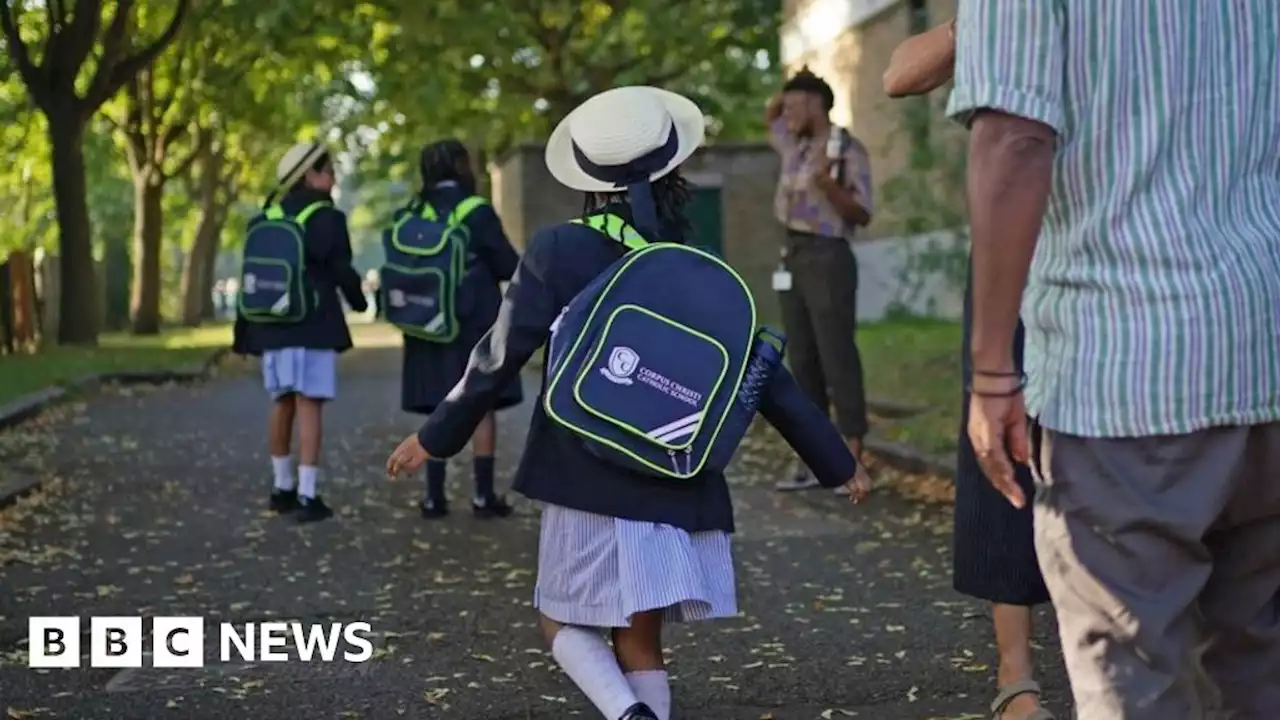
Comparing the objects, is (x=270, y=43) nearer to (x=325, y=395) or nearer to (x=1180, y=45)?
(x=325, y=395)

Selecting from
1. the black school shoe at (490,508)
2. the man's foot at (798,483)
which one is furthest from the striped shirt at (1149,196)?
the man's foot at (798,483)

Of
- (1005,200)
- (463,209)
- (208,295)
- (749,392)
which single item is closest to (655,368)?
(749,392)

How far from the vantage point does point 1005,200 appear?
108 inches

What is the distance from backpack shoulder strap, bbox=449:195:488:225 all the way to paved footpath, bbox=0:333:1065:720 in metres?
1.42

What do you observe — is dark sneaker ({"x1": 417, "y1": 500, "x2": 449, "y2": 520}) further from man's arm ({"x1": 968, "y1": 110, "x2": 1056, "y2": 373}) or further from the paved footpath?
man's arm ({"x1": 968, "y1": 110, "x2": 1056, "y2": 373})

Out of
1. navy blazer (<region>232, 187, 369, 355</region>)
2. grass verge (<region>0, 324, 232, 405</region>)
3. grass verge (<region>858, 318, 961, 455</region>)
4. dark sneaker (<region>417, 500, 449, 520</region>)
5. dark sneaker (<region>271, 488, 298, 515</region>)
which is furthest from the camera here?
grass verge (<region>0, 324, 232, 405</region>)

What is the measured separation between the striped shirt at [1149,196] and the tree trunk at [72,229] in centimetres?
2336

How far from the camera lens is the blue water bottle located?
14.0 feet

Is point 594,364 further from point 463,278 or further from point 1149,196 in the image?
point 463,278

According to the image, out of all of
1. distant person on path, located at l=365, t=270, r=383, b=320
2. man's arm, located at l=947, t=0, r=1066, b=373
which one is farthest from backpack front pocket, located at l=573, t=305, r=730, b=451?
distant person on path, located at l=365, t=270, r=383, b=320

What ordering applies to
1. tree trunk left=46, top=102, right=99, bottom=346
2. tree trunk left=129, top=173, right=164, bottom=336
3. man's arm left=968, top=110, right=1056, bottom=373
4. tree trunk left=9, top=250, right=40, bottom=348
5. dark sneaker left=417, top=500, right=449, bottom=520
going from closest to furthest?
man's arm left=968, top=110, right=1056, bottom=373 < dark sneaker left=417, top=500, right=449, bottom=520 < tree trunk left=46, top=102, right=99, bottom=346 < tree trunk left=9, top=250, right=40, bottom=348 < tree trunk left=129, top=173, right=164, bottom=336

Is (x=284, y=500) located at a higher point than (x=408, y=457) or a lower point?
lower

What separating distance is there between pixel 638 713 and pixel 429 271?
472cm

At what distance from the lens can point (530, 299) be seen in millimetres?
4422
